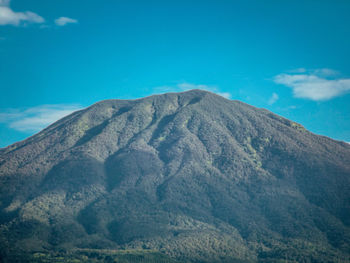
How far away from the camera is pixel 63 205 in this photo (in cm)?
18012

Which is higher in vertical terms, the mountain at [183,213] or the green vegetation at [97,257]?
the mountain at [183,213]

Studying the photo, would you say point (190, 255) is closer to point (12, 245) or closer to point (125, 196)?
point (125, 196)

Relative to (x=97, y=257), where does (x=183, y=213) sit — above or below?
above

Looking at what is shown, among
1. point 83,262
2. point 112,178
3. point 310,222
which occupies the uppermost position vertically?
point 112,178

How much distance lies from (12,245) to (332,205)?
14007cm

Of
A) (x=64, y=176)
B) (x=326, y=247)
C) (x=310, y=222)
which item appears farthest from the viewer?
(x=64, y=176)

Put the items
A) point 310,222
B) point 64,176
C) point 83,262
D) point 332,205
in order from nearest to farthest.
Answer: point 83,262, point 310,222, point 332,205, point 64,176

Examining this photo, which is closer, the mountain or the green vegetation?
the green vegetation

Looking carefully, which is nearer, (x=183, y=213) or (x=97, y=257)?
(x=97, y=257)

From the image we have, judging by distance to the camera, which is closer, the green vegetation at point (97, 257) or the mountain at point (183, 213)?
the green vegetation at point (97, 257)

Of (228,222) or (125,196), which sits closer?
(228,222)

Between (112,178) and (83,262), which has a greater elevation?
(112,178)

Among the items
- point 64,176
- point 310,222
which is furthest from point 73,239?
point 310,222

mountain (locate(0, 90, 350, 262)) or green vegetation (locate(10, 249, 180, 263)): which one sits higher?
mountain (locate(0, 90, 350, 262))
